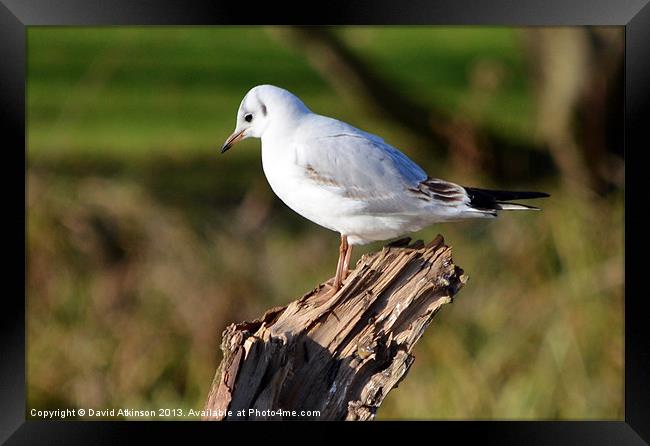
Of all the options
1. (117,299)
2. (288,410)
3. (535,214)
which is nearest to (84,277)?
(117,299)

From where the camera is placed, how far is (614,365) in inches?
189

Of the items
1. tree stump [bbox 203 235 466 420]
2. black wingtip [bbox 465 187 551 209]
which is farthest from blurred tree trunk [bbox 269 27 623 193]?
tree stump [bbox 203 235 466 420]

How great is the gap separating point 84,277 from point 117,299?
0.25 m

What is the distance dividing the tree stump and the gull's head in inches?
31.5

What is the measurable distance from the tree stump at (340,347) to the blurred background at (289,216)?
1.31 meters

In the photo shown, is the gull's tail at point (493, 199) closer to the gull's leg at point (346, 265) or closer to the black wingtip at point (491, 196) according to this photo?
the black wingtip at point (491, 196)

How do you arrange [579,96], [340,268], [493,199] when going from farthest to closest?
1. [579,96]
2. [340,268]
3. [493,199]

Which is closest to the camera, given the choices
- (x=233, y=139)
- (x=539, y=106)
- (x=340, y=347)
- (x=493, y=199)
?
(x=340, y=347)

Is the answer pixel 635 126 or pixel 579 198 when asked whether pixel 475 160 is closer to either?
pixel 579 198

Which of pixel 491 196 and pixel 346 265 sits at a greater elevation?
pixel 491 196

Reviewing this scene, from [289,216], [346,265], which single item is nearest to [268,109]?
[346,265]

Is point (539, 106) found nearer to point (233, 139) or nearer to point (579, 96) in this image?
point (579, 96)

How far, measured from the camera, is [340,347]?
3.56 m

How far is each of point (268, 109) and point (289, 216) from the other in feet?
9.96
